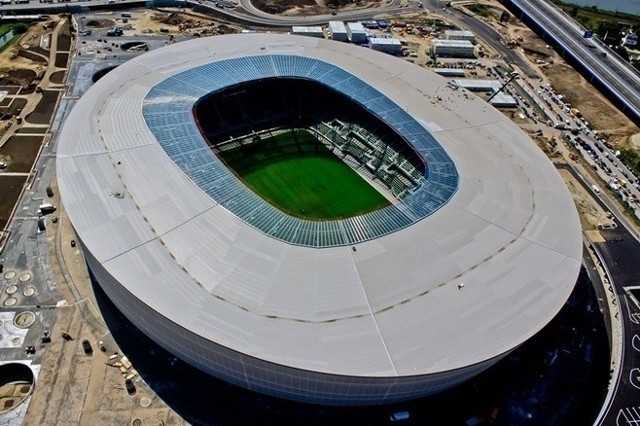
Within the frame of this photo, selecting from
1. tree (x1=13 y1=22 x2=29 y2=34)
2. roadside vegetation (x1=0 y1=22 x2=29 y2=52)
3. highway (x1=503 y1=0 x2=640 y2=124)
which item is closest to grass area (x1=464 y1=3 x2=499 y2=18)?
highway (x1=503 y1=0 x2=640 y2=124)

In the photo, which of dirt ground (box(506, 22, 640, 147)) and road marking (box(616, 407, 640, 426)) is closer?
road marking (box(616, 407, 640, 426))

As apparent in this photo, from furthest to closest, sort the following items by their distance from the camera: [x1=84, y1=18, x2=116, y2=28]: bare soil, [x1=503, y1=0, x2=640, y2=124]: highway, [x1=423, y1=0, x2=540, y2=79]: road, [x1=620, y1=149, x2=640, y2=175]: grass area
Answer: [x1=423, y1=0, x2=540, y2=79]: road
[x1=84, y1=18, x2=116, y2=28]: bare soil
[x1=503, y1=0, x2=640, y2=124]: highway
[x1=620, y1=149, x2=640, y2=175]: grass area

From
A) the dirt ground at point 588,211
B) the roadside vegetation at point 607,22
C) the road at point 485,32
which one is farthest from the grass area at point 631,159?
the roadside vegetation at point 607,22

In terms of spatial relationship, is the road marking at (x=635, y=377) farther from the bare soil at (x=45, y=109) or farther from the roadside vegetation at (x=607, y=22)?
the bare soil at (x=45, y=109)

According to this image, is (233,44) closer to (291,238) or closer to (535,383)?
(291,238)

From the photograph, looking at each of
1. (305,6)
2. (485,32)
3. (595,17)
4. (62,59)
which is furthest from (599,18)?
(62,59)

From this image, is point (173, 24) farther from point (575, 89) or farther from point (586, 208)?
point (586, 208)

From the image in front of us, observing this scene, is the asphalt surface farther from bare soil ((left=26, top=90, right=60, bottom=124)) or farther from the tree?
the tree
